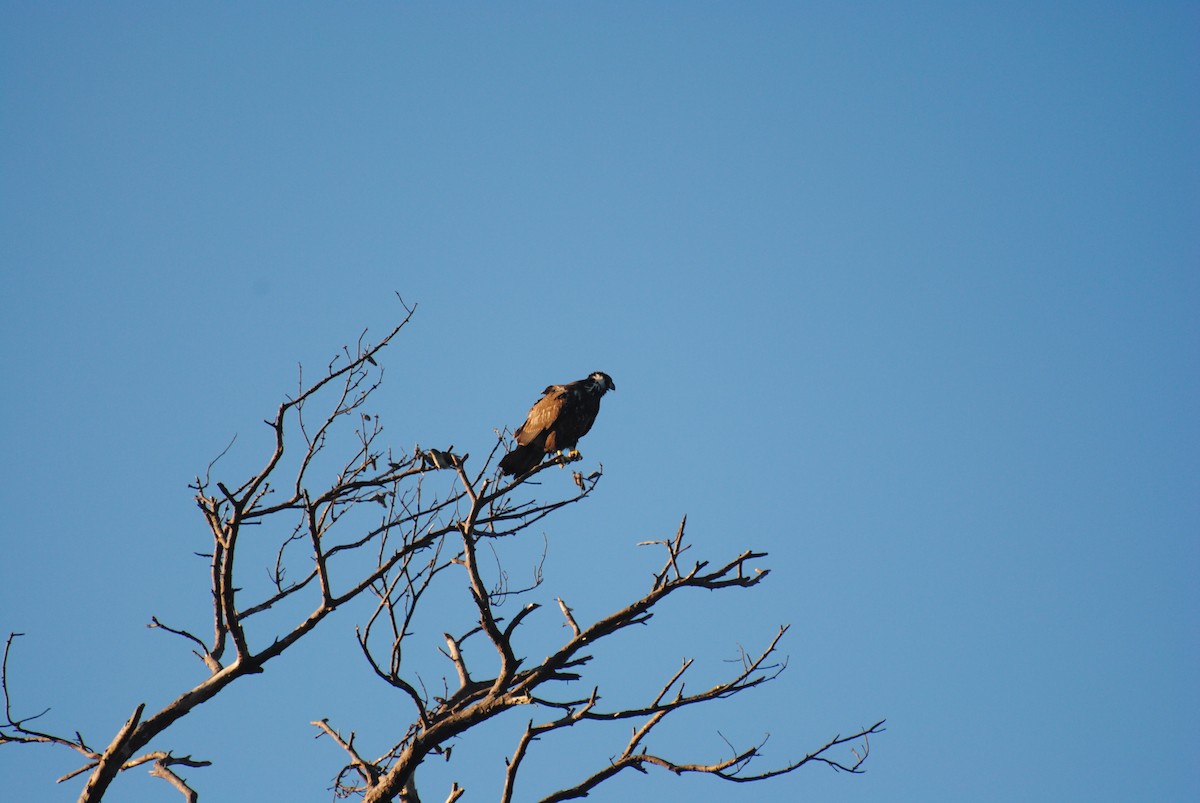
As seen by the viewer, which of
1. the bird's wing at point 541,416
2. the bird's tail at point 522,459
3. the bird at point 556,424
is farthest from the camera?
the bird's wing at point 541,416

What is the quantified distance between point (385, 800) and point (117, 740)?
1.16m

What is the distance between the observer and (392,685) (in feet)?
14.2

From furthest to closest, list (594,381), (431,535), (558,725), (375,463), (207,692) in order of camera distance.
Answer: (594,381) < (375,463) < (431,535) < (207,692) < (558,725)

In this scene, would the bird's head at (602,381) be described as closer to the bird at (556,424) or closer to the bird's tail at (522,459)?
the bird at (556,424)

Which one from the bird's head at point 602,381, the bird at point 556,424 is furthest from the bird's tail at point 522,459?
the bird's head at point 602,381

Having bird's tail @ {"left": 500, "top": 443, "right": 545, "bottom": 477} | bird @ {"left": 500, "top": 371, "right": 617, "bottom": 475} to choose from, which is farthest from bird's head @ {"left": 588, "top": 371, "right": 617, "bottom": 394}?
bird's tail @ {"left": 500, "top": 443, "right": 545, "bottom": 477}

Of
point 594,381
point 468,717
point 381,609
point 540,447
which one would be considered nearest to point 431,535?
point 381,609

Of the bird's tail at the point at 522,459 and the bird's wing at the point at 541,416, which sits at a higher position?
the bird's wing at the point at 541,416

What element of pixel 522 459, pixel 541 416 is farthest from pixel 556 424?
pixel 522 459

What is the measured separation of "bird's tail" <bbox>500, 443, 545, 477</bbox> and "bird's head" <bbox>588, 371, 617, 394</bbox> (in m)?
0.99

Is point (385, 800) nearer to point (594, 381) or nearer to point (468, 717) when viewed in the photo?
point (468, 717)

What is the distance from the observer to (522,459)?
28.0 ft

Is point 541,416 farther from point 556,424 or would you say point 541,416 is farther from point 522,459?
point 522,459

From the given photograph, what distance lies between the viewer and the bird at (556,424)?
855cm
